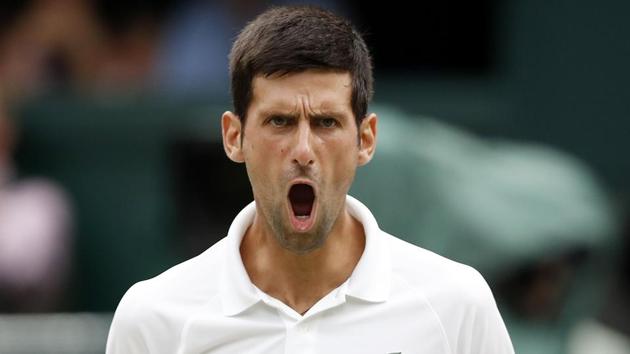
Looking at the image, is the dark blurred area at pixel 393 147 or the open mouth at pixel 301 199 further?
the dark blurred area at pixel 393 147

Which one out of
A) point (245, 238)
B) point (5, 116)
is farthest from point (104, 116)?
point (245, 238)

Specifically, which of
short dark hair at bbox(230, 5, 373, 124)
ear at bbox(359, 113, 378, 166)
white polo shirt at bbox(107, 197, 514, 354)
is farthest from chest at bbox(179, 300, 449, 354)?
short dark hair at bbox(230, 5, 373, 124)

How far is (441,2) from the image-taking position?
11.0m

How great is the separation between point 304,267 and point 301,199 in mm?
202

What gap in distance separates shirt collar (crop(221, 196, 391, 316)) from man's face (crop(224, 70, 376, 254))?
14cm

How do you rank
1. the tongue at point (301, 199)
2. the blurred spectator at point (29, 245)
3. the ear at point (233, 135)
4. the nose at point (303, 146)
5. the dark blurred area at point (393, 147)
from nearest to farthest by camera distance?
the nose at point (303, 146), the tongue at point (301, 199), the ear at point (233, 135), the dark blurred area at point (393, 147), the blurred spectator at point (29, 245)

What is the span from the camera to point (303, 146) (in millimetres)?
4316

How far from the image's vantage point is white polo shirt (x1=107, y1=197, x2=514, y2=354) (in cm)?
443

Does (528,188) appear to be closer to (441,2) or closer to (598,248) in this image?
(598,248)

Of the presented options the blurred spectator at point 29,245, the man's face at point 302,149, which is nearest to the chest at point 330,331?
the man's face at point 302,149

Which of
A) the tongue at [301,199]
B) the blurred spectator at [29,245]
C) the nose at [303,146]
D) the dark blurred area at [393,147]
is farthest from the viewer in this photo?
the blurred spectator at [29,245]

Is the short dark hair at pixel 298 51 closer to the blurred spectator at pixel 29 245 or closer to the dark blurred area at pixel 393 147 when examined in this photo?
the dark blurred area at pixel 393 147

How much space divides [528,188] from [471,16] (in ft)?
6.66

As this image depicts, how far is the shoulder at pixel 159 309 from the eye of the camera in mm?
4488
